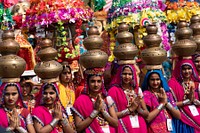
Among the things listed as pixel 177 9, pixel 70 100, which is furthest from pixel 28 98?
pixel 177 9

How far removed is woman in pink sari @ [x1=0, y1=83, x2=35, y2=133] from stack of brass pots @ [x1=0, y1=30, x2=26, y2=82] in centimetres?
9

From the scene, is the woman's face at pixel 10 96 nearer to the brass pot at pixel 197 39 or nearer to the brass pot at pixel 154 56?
the brass pot at pixel 154 56

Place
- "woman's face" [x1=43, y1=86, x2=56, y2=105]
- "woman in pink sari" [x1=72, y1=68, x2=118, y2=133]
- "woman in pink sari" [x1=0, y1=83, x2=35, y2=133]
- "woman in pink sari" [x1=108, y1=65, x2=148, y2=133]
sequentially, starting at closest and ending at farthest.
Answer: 1. "woman in pink sari" [x1=0, y1=83, x2=35, y2=133]
2. "woman's face" [x1=43, y1=86, x2=56, y2=105]
3. "woman in pink sari" [x1=72, y1=68, x2=118, y2=133]
4. "woman in pink sari" [x1=108, y1=65, x2=148, y2=133]

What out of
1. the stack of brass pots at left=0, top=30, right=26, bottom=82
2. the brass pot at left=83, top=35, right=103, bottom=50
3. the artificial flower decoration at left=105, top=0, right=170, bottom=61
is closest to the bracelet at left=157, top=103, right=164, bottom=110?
the brass pot at left=83, top=35, right=103, bottom=50

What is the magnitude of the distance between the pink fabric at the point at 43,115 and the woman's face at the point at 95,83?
1.93 ft

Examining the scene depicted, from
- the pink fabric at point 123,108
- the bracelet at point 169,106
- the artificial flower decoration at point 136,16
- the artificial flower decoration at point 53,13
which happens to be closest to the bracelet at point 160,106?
the bracelet at point 169,106

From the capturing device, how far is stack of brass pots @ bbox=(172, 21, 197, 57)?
6727 millimetres

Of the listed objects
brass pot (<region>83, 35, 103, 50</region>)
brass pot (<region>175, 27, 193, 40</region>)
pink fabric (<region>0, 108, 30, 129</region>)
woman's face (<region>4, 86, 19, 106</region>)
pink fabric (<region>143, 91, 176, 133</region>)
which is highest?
brass pot (<region>83, 35, 103, 50</region>)

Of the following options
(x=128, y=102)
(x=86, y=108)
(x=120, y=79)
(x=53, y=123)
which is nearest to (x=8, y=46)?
(x=53, y=123)

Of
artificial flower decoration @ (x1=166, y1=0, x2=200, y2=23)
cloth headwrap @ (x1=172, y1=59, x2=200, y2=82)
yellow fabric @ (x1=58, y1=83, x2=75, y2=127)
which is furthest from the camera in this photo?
artificial flower decoration @ (x1=166, y1=0, x2=200, y2=23)

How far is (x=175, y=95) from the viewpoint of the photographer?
650 centimetres

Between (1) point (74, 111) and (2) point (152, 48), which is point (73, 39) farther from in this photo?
(1) point (74, 111)

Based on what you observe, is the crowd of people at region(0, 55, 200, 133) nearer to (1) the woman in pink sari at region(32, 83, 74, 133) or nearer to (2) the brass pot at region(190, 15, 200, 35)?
(1) the woman in pink sari at region(32, 83, 74, 133)

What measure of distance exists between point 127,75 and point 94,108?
29.6 inches
